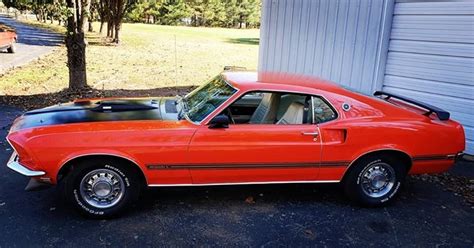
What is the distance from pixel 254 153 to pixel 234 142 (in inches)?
9.4

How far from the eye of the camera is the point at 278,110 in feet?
15.3

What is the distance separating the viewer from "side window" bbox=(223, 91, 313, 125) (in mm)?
4379

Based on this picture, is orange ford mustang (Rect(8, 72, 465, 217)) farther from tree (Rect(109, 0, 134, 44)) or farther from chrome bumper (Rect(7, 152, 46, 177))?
tree (Rect(109, 0, 134, 44))

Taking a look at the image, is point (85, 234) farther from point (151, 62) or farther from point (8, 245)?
point (151, 62)

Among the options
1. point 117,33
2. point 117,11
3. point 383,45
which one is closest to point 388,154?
point 383,45

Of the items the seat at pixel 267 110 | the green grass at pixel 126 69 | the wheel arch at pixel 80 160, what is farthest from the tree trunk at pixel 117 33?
the wheel arch at pixel 80 160

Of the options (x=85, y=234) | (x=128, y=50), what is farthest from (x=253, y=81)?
(x=128, y=50)

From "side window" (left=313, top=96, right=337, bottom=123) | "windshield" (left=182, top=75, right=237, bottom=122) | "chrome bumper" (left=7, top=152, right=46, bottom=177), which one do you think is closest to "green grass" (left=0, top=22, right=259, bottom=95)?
"windshield" (left=182, top=75, right=237, bottom=122)

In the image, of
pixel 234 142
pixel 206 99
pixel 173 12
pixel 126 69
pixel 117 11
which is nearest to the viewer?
pixel 234 142

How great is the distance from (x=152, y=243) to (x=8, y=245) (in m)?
1.24

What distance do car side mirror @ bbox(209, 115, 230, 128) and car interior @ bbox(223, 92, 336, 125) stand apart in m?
0.22

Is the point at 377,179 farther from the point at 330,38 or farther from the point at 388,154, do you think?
the point at 330,38

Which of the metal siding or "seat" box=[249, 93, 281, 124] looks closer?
"seat" box=[249, 93, 281, 124]

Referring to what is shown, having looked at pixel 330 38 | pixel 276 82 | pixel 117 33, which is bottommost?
pixel 117 33
